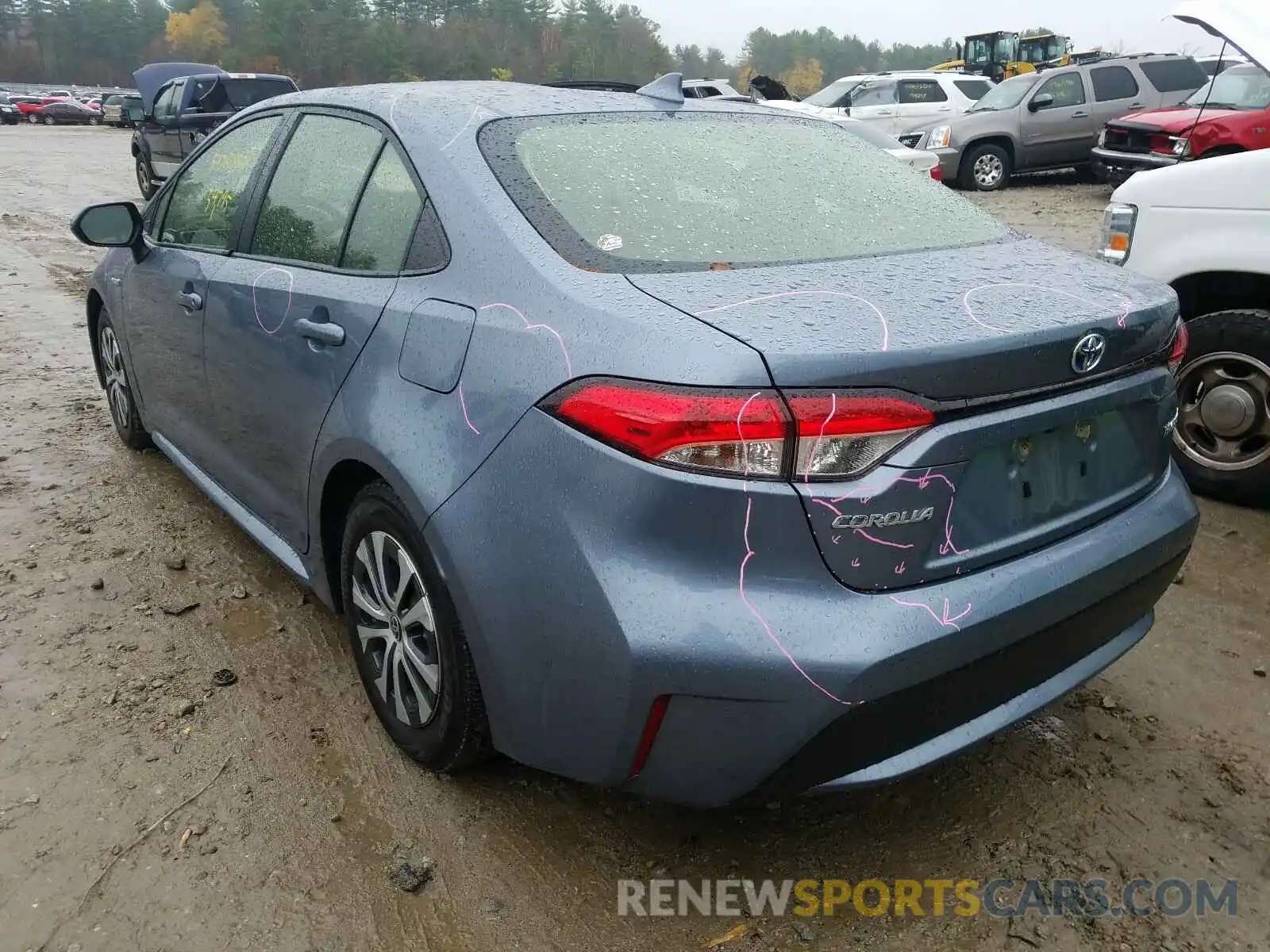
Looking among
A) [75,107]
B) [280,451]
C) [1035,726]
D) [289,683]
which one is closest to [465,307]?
[280,451]

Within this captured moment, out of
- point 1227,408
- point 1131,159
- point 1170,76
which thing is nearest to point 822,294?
point 1227,408

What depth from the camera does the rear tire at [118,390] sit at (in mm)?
4445

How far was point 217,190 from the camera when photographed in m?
3.39

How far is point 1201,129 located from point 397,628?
34.8 ft

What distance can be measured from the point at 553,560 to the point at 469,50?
94.7 metres

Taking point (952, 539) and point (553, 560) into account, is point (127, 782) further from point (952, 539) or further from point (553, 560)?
point (952, 539)

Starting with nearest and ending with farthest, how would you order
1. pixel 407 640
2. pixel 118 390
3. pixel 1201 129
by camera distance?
pixel 407 640 < pixel 118 390 < pixel 1201 129

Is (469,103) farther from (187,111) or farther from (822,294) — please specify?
(187,111)

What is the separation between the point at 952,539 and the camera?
181cm

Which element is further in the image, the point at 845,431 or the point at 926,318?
the point at 926,318

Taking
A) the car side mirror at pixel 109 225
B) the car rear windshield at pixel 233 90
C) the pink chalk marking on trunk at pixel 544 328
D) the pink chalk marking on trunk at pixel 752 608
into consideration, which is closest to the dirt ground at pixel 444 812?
the pink chalk marking on trunk at pixel 752 608

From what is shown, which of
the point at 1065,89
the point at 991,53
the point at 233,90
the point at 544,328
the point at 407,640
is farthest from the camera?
the point at 991,53

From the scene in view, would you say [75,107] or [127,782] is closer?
[127,782]

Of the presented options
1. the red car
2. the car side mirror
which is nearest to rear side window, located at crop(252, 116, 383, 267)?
the car side mirror
